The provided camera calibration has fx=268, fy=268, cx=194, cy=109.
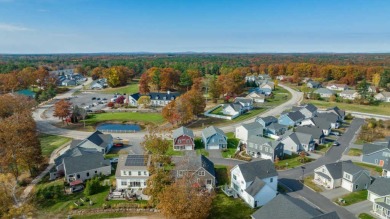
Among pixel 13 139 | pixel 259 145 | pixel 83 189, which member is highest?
pixel 13 139

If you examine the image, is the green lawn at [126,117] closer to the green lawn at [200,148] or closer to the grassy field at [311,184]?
the green lawn at [200,148]

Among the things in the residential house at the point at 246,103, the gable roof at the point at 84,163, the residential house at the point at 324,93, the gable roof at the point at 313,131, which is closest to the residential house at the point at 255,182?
the gable roof at the point at 84,163

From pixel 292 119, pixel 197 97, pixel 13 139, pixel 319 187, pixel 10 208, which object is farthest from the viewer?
pixel 197 97

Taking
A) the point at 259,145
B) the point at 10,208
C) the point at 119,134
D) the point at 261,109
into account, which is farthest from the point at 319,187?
the point at 261,109

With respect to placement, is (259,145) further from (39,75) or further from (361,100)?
(39,75)

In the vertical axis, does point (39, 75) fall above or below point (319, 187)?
above

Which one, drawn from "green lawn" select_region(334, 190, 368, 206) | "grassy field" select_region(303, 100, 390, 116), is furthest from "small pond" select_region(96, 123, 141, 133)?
"grassy field" select_region(303, 100, 390, 116)

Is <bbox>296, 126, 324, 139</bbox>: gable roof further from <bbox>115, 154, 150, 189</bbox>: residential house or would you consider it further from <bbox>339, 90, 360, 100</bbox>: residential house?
<bbox>339, 90, 360, 100</bbox>: residential house
